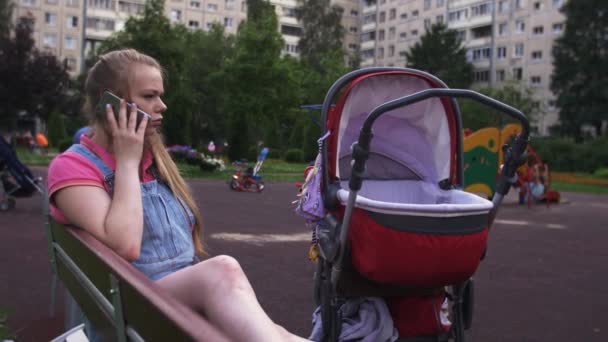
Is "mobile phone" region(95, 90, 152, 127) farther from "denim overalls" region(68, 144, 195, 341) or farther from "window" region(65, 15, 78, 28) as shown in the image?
"window" region(65, 15, 78, 28)

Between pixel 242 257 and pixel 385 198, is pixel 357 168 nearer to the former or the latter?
pixel 385 198

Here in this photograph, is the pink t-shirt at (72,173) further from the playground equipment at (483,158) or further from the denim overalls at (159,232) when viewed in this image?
the playground equipment at (483,158)

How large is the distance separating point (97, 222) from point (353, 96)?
243 cm

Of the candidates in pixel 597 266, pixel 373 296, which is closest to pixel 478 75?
pixel 597 266

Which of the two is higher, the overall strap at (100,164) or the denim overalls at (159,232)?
the overall strap at (100,164)

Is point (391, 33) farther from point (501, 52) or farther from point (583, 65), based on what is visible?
point (583, 65)

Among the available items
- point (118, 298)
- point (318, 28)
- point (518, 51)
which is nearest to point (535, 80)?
point (518, 51)

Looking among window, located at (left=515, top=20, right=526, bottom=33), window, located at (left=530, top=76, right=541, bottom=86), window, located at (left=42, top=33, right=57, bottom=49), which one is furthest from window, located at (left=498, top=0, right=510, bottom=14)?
window, located at (left=42, top=33, right=57, bottom=49)

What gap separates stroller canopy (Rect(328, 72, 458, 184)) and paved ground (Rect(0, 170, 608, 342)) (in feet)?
3.95

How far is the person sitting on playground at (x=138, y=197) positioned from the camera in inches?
84.6

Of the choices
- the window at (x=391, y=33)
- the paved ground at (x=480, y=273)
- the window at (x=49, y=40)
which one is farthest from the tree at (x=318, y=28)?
the paved ground at (x=480, y=273)

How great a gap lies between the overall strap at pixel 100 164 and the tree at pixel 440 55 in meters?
63.0

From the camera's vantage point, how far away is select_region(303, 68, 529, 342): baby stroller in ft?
11.4

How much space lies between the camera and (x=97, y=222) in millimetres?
2398
